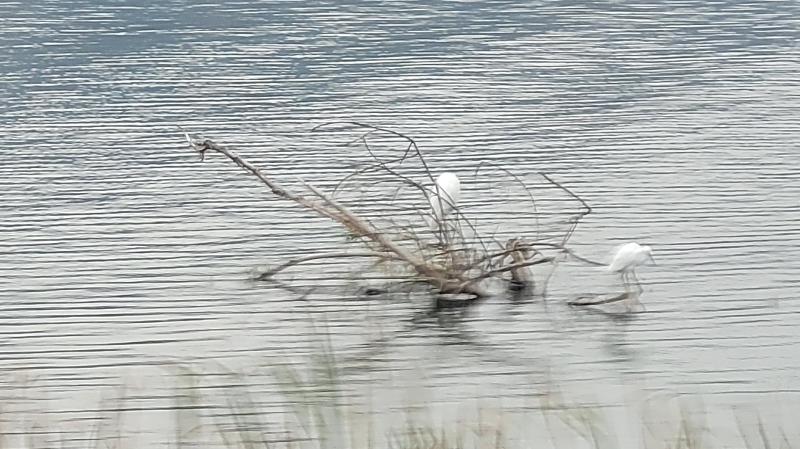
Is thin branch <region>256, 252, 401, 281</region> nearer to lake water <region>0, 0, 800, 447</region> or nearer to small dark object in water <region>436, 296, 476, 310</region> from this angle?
lake water <region>0, 0, 800, 447</region>

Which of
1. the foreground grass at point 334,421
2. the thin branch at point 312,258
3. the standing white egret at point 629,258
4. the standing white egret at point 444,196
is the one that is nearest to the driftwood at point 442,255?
the thin branch at point 312,258

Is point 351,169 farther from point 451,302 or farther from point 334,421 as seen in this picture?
point 334,421

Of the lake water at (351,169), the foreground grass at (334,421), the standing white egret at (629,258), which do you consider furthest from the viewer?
the standing white egret at (629,258)

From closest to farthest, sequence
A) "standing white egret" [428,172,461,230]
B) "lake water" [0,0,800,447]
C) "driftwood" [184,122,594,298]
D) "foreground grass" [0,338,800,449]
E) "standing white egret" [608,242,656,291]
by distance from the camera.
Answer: "foreground grass" [0,338,800,449]
"lake water" [0,0,800,447]
"driftwood" [184,122,594,298]
"standing white egret" [608,242,656,291]
"standing white egret" [428,172,461,230]

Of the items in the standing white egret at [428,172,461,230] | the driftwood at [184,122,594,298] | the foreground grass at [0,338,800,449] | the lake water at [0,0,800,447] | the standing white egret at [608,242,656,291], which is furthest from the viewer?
the standing white egret at [428,172,461,230]

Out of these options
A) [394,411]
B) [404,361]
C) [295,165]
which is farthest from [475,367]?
[295,165]

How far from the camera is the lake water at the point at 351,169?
20.0 feet

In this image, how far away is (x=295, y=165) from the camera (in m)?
9.54

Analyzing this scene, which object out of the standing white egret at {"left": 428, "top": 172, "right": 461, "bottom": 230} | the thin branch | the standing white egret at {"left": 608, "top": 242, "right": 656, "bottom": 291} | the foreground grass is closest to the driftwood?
the thin branch

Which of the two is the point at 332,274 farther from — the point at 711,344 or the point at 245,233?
the point at 711,344

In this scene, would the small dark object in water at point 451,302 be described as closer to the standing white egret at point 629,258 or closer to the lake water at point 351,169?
the lake water at point 351,169

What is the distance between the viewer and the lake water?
20.0ft

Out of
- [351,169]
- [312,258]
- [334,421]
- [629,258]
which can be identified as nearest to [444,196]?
[312,258]

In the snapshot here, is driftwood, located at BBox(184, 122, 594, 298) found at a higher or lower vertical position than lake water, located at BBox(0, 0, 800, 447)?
higher
